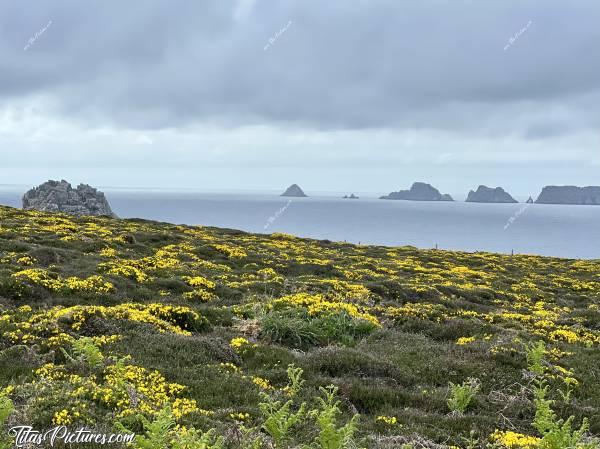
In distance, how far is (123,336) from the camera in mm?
12727

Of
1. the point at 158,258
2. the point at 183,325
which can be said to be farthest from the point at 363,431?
the point at 158,258

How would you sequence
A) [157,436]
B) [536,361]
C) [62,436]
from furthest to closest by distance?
[536,361], [62,436], [157,436]

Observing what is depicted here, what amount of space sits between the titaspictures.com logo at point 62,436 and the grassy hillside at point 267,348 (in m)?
0.28

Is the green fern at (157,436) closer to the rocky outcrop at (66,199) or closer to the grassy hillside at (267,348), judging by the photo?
the grassy hillside at (267,348)

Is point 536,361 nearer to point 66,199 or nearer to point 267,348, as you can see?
point 267,348

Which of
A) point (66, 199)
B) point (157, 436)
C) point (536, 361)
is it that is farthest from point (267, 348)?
point (66, 199)

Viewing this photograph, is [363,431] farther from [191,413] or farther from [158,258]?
[158,258]

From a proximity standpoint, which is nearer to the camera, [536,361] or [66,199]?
[536,361]

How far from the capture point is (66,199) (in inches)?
4242

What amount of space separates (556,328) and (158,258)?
20.4m

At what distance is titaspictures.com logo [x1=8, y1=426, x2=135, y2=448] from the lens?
23.6ft

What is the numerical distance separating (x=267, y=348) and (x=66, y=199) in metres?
108

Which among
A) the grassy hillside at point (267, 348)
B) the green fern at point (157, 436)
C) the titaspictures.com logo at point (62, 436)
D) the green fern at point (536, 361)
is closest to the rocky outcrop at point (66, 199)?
the grassy hillside at point (267, 348)

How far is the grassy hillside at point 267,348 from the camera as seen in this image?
905 cm
